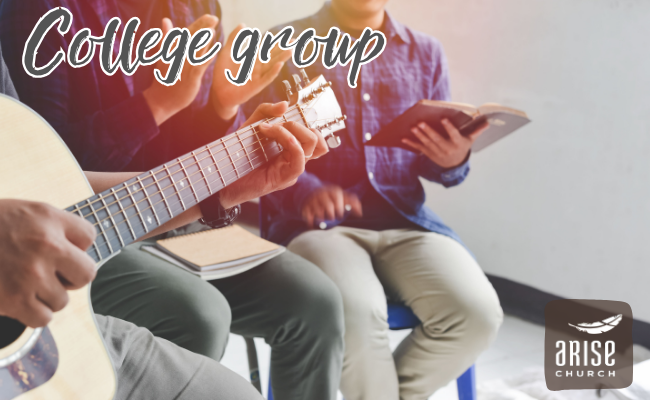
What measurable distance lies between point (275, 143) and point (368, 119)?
443 millimetres

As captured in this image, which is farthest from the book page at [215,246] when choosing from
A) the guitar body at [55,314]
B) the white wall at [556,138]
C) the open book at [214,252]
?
the white wall at [556,138]

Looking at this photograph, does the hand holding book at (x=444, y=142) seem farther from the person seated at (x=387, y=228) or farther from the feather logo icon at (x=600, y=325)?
the feather logo icon at (x=600, y=325)

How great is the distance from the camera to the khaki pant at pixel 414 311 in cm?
84

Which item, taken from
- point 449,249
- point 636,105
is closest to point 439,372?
point 449,249

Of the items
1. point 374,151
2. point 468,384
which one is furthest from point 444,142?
point 468,384

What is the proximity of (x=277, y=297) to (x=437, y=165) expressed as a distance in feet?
1.61

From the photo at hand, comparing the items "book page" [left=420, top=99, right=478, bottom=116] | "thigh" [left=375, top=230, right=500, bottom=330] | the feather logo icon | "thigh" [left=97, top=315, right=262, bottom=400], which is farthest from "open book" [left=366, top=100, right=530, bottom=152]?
the feather logo icon

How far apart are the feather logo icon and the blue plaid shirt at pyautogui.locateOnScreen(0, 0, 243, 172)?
1.21 meters

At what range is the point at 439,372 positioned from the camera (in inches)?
35.1

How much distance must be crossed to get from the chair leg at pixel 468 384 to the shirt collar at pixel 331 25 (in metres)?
0.76

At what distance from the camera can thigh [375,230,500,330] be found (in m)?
0.88

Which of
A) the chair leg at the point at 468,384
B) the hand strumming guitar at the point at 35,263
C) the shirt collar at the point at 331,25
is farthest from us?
the shirt collar at the point at 331,25

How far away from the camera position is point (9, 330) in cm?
42

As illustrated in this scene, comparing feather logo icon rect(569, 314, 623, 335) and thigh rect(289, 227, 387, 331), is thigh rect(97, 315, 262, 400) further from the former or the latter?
feather logo icon rect(569, 314, 623, 335)
